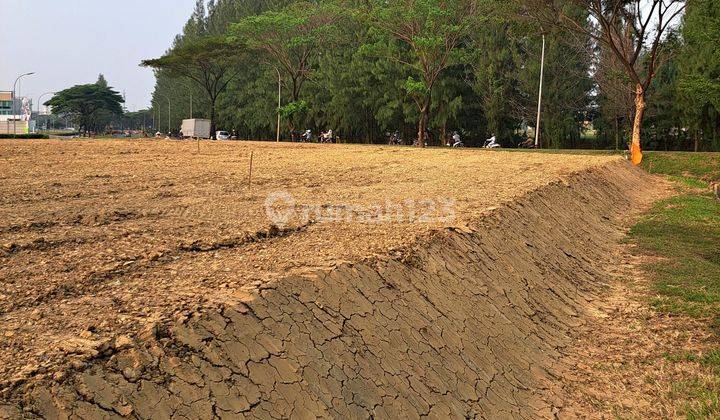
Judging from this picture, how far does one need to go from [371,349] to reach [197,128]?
173 ft

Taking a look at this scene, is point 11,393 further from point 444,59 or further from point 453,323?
point 444,59

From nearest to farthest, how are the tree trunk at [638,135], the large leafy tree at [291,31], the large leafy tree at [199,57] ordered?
the tree trunk at [638,135]
the large leafy tree at [291,31]
the large leafy tree at [199,57]

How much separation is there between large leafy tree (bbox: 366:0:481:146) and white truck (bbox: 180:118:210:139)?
74.7 feet

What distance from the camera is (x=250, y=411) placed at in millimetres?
3787

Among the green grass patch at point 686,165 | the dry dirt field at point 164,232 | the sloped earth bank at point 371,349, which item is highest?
the green grass patch at point 686,165

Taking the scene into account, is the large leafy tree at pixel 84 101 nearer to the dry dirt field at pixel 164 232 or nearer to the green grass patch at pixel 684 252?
the dry dirt field at pixel 164 232

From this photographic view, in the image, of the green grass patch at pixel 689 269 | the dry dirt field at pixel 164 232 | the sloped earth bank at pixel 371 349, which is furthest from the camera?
the green grass patch at pixel 689 269

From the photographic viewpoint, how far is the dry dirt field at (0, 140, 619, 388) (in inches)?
172

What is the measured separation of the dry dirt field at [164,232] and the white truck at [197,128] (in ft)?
127

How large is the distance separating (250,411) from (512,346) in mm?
3464

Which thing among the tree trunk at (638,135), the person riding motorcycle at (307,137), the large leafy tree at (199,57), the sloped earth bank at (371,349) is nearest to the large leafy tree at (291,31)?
the person riding motorcycle at (307,137)

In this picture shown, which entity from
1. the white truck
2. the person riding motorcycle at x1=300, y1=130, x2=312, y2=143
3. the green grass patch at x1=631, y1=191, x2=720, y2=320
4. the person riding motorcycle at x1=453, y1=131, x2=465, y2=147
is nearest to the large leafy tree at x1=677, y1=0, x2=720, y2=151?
the person riding motorcycle at x1=453, y1=131, x2=465, y2=147

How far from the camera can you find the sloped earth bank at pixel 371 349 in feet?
11.9

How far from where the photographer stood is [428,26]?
35.3m
